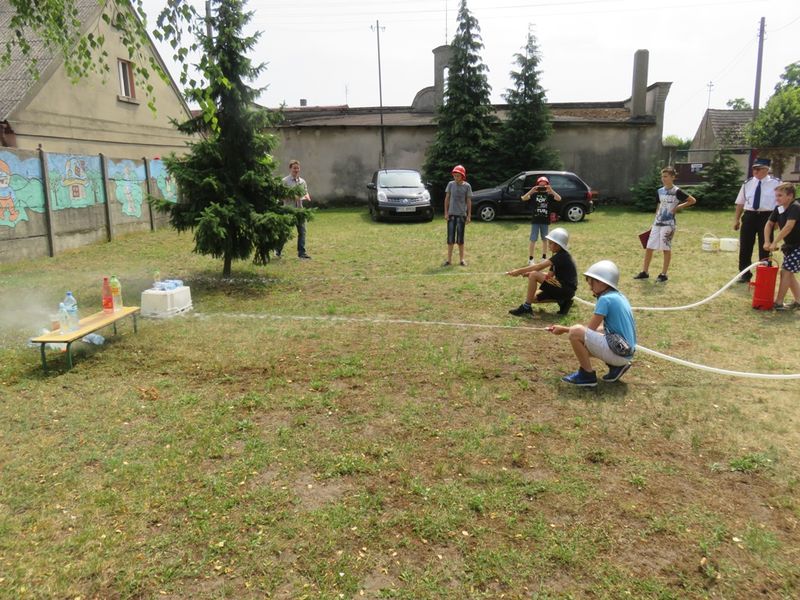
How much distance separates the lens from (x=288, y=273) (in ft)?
34.0

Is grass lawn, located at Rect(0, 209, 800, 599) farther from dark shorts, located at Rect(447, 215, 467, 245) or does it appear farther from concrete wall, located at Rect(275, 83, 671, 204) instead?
concrete wall, located at Rect(275, 83, 671, 204)

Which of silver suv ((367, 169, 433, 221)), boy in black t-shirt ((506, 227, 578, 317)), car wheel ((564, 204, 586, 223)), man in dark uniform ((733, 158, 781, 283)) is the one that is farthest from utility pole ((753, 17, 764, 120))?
boy in black t-shirt ((506, 227, 578, 317))

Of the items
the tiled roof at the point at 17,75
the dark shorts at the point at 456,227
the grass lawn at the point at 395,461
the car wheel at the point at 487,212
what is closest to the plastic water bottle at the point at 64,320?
the grass lawn at the point at 395,461

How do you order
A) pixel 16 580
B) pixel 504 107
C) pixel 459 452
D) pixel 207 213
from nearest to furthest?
pixel 16 580 < pixel 459 452 < pixel 207 213 < pixel 504 107

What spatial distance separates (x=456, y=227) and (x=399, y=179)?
366 inches

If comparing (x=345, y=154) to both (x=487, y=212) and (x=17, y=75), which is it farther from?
(x=17, y=75)

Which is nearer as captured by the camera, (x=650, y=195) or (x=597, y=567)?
(x=597, y=567)

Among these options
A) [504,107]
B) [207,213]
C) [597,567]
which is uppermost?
[504,107]

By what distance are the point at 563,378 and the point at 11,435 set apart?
14.5 ft

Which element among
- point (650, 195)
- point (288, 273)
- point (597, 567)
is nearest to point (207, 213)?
point (288, 273)

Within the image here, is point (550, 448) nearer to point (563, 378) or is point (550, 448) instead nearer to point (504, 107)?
point (563, 378)

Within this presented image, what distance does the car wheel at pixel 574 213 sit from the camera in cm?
1870

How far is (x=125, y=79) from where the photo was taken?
67.7 ft

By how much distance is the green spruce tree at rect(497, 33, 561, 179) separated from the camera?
2277 cm
